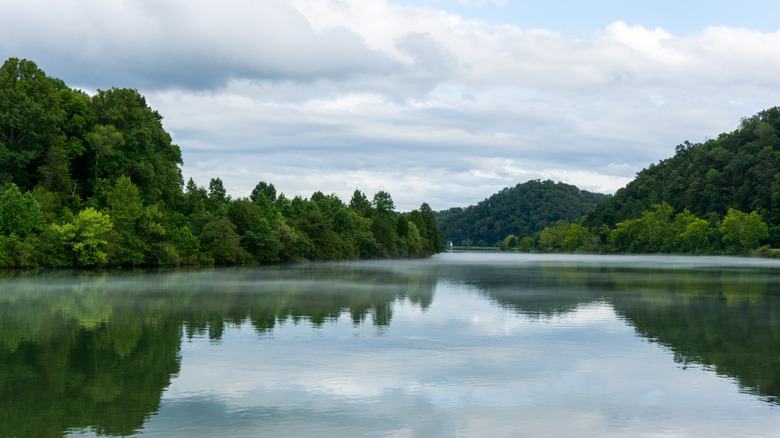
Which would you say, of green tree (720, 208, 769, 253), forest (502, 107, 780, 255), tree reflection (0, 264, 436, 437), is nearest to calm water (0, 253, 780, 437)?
tree reflection (0, 264, 436, 437)

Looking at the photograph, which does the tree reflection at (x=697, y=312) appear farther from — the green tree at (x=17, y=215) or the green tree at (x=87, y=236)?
the green tree at (x=17, y=215)

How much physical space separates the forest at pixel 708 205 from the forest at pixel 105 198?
8685cm

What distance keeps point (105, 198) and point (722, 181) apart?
139 metres

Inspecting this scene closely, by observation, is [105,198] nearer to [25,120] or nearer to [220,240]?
[25,120]

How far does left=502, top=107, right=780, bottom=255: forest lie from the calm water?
354ft

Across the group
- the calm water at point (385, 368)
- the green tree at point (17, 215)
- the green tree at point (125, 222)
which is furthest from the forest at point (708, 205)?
the green tree at point (17, 215)

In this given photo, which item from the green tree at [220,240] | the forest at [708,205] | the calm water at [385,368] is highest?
the forest at [708,205]

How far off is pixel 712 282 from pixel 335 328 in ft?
116

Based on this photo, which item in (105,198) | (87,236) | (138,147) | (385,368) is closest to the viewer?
(385,368)

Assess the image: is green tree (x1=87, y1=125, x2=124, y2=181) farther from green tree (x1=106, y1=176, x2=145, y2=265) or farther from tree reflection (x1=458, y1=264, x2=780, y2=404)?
tree reflection (x1=458, y1=264, x2=780, y2=404)

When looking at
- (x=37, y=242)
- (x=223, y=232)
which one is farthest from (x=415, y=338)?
(x=223, y=232)

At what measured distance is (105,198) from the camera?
7206cm

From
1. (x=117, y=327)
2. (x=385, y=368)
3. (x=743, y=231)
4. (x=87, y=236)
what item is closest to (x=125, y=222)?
A: (x=87, y=236)

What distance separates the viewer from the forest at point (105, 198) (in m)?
61.2
